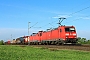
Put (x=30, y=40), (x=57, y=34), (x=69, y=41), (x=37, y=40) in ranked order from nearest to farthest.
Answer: (x=69, y=41) < (x=57, y=34) < (x=37, y=40) < (x=30, y=40)

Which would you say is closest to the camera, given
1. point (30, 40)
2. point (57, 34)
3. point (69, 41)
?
point (69, 41)

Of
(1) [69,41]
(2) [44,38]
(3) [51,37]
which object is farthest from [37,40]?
(1) [69,41]

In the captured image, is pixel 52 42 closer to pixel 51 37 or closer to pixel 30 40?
pixel 51 37

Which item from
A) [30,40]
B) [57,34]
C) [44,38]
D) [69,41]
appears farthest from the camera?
[30,40]

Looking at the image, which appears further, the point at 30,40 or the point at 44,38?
the point at 30,40

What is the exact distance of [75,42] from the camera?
1639 inches

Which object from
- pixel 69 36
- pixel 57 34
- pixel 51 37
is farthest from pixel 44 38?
pixel 69 36

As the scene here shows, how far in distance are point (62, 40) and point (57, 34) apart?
3.55 m

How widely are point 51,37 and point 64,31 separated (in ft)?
26.0

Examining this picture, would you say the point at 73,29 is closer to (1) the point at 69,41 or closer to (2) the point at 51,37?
(1) the point at 69,41

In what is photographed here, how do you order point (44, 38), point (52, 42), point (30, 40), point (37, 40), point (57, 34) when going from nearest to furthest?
point (57, 34), point (52, 42), point (44, 38), point (37, 40), point (30, 40)

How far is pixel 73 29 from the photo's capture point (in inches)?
1683

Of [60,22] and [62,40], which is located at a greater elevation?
[60,22]

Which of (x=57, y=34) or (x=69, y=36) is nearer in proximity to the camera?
(x=69, y=36)
